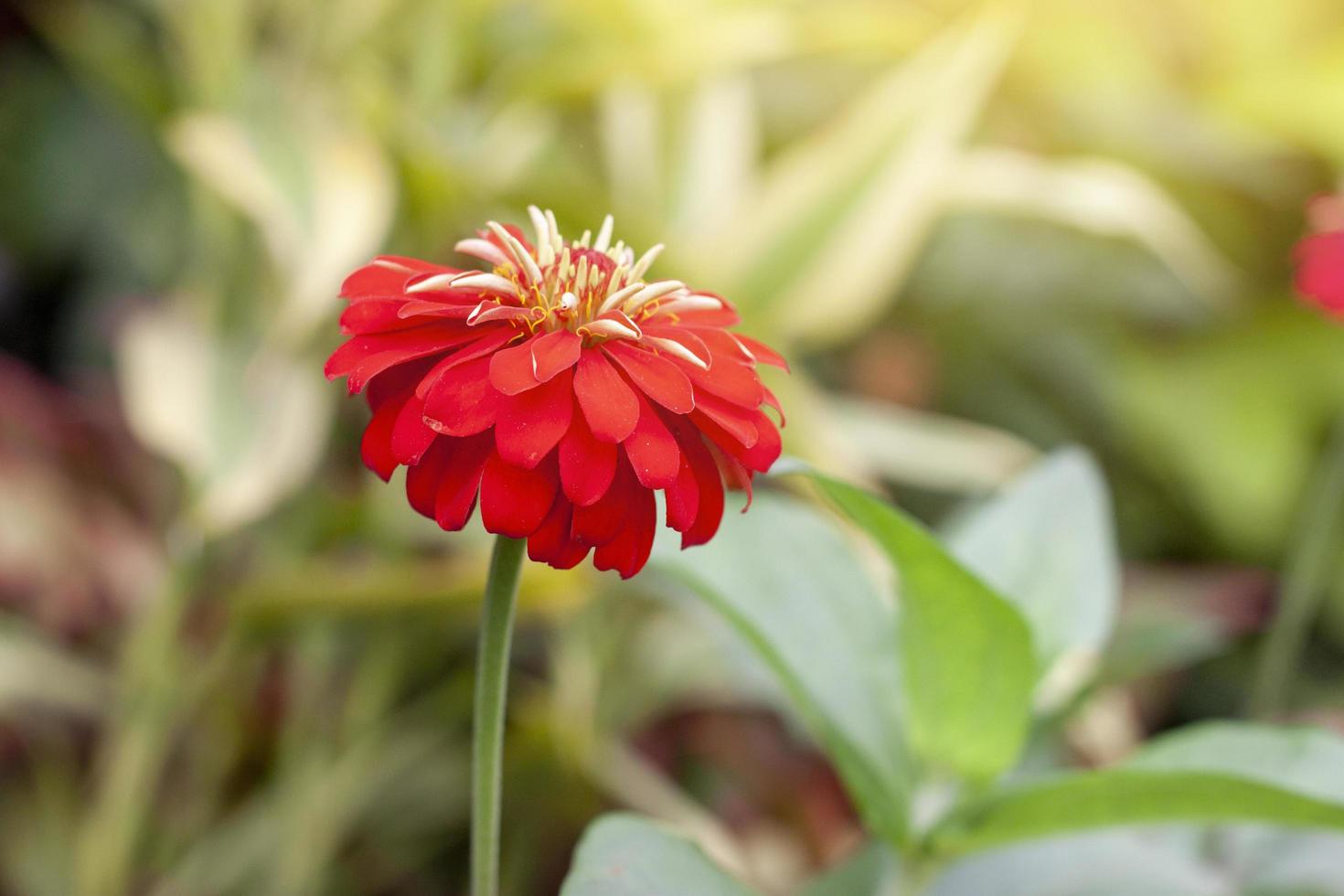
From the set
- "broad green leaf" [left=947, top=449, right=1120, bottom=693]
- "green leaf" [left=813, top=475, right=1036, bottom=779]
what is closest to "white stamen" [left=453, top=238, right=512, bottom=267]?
"green leaf" [left=813, top=475, right=1036, bottom=779]

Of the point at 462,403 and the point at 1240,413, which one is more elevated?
the point at 1240,413

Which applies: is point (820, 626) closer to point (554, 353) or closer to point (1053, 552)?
point (1053, 552)

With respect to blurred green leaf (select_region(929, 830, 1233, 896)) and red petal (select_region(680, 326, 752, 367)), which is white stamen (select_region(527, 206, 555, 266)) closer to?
red petal (select_region(680, 326, 752, 367))

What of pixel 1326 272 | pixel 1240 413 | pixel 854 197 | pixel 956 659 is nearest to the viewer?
pixel 956 659

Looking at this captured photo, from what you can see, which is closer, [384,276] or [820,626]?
[384,276]

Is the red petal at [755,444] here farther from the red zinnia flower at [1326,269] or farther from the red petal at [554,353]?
the red zinnia flower at [1326,269]

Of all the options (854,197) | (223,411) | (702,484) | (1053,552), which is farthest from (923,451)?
(702,484)

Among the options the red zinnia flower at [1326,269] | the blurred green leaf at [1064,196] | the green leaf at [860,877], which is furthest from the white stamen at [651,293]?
→ the blurred green leaf at [1064,196]
